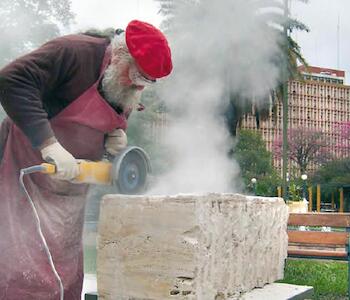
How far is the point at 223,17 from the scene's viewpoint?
6.41 meters

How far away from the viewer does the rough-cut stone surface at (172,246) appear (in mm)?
2619

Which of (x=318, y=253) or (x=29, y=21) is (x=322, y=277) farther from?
(x=29, y=21)

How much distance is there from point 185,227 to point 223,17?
421 cm

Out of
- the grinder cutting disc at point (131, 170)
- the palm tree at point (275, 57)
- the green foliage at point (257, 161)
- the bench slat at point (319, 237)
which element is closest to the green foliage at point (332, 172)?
the green foliage at point (257, 161)

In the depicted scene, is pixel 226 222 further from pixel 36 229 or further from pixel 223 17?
pixel 223 17

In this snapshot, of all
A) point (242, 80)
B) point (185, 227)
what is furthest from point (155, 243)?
point (242, 80)

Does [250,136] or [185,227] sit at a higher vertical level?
[250,136]

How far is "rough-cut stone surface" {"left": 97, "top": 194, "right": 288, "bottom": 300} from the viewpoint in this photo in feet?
8.59

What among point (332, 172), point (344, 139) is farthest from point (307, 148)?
point (344, 139)

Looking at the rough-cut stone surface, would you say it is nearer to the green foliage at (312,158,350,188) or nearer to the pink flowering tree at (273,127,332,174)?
the green foliage at (312,158,350,188)

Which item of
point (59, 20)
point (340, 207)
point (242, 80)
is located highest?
point (242, 80)

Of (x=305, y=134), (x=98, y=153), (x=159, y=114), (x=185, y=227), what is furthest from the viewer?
(x=305, y=134)

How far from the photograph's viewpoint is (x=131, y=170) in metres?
2.03

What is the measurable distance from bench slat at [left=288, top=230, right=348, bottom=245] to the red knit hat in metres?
2.77
